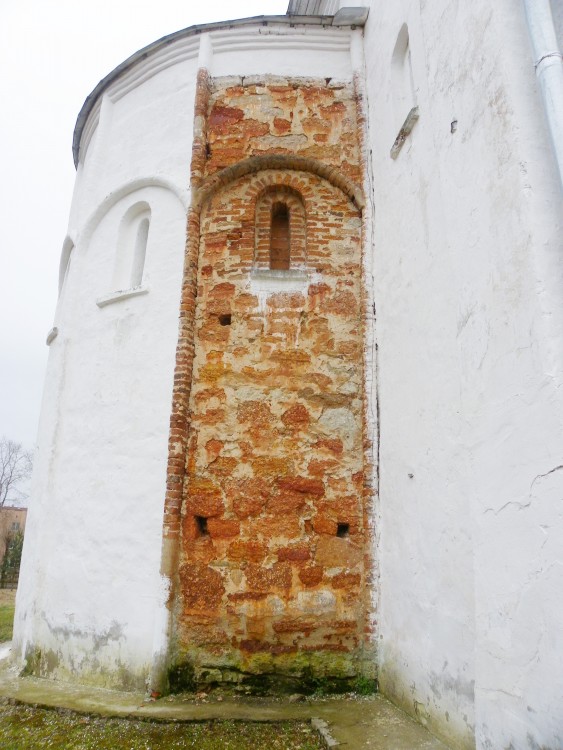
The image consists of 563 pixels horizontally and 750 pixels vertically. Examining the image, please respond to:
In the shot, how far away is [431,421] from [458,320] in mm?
971

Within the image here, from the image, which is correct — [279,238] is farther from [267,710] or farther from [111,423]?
[267,710]

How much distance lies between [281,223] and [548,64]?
139 inches

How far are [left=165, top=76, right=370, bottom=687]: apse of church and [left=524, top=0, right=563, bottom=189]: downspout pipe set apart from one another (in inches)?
113

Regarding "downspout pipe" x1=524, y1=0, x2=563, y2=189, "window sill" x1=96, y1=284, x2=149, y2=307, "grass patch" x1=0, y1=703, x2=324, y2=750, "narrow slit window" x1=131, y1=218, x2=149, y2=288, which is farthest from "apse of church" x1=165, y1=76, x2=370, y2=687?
"downspout pipe" x1=524, y1=0, x2=563, y2=189

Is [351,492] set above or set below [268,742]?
above

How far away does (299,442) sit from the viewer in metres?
5.28

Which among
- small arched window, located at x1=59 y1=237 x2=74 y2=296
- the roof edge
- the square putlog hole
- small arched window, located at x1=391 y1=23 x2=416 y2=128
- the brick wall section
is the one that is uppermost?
the roof edge

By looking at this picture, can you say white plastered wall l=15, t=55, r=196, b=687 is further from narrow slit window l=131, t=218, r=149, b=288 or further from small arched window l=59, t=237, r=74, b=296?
small arched window l=59, t=237, r=74, b=296

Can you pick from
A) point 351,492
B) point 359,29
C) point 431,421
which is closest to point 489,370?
point 431,421

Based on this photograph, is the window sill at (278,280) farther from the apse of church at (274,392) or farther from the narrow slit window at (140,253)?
the narrow slit window at (140,253)

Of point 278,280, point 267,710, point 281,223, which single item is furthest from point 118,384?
point 267,710

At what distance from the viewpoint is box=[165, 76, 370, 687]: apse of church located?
4.86m

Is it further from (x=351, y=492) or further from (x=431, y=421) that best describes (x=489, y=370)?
(x=351, y=492)

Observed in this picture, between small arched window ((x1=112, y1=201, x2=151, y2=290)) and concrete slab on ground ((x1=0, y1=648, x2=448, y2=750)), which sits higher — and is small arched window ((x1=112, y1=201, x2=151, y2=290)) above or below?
above
